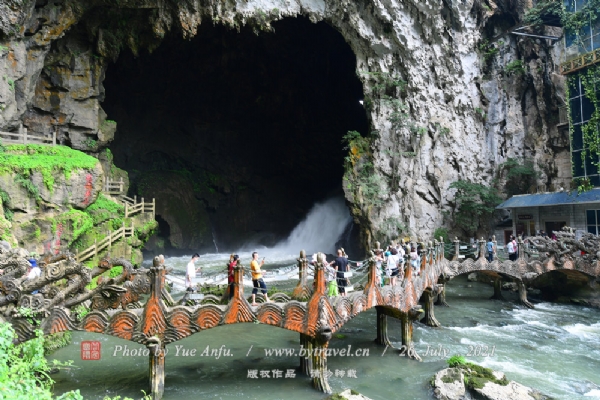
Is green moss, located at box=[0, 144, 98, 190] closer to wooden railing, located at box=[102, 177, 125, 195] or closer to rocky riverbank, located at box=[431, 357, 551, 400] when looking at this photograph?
wooden railing, located at box=[102, 177, 125, 195]

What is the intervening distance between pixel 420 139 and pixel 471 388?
65.9 ft

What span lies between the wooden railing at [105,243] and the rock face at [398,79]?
23.8 feet

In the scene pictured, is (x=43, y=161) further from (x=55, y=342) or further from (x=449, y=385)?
(x=449, y=385)

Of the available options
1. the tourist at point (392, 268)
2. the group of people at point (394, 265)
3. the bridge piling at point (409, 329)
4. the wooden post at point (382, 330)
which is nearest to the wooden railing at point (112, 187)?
the group of people at point (394, 265)

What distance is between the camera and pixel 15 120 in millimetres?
20219

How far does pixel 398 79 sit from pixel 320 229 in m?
16.6

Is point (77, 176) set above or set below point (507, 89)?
below

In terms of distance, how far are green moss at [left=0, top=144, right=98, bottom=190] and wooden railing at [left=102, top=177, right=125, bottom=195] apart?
4.37 metres

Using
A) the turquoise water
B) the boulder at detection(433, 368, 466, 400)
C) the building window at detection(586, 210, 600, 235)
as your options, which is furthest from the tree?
the boulder at detection(433, 368, 466, 400)

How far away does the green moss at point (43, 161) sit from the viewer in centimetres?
1778

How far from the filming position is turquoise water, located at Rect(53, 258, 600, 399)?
33.9ft

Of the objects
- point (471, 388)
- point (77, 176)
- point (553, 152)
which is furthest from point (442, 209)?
point (77, 176)

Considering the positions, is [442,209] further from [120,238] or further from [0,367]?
[0,367]

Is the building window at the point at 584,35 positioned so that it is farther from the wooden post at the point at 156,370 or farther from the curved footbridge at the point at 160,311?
the wooden post at the point at 156,370
